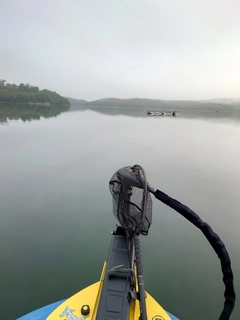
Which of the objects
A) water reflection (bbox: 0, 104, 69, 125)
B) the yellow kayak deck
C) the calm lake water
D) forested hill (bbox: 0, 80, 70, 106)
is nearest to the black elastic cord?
the yellow kayak deck

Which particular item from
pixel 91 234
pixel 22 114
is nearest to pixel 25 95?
pixel 22 114

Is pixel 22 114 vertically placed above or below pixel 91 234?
above

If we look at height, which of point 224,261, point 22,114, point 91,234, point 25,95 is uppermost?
point 25,95

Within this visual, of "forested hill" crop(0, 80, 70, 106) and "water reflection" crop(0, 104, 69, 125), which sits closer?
"water reflection" crop(0, 104, 69, 125)

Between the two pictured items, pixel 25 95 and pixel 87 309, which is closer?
pixel 87 309

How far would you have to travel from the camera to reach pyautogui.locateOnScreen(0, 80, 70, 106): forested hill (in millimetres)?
79562

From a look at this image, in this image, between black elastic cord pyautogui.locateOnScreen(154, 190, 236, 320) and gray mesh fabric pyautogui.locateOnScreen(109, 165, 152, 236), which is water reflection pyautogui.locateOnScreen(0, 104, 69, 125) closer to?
gray mesh fabric pyautogui.locateOnScreen(109, 165, 152, 236)

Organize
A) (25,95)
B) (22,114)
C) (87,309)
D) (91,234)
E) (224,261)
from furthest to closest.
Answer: (25,95)
(22,114)
(91,234)
(87,309)
(224,261)

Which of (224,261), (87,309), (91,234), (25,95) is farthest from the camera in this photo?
(25,95)

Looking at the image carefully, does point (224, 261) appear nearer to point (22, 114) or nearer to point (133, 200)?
point (133, 200)

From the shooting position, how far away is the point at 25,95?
277ft

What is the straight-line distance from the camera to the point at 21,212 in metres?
4.50

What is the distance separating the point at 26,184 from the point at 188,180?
16.9 feet

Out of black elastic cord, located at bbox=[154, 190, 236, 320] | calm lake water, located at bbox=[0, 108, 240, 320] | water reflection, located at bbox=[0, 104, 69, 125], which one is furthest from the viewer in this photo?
water reflection, located at bbox=[0, 104, 69, 125]
